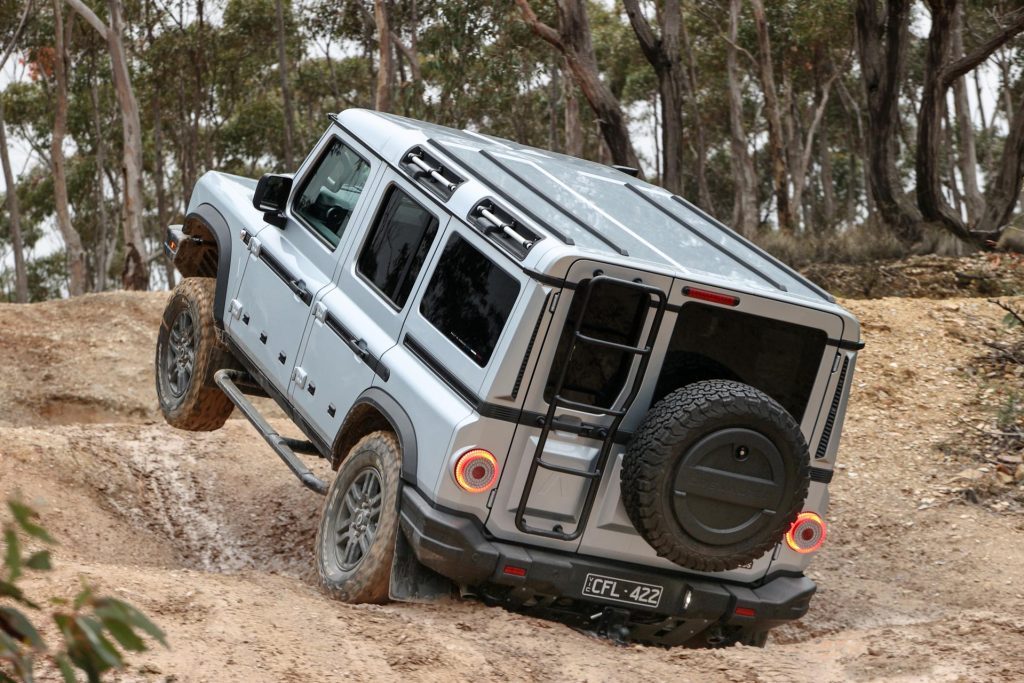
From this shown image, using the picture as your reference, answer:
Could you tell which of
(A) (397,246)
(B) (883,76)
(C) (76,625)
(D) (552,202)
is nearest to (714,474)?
(D) (552,202)

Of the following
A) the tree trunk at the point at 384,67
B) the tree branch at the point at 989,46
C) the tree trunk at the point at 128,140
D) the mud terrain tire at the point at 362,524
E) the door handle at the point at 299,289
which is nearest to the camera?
the mud terrain tire at the point at 362,524

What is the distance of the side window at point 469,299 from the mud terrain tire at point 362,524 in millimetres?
586

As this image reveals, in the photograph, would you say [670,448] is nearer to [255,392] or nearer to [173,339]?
[255,392]

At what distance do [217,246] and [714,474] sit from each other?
395 centimetres

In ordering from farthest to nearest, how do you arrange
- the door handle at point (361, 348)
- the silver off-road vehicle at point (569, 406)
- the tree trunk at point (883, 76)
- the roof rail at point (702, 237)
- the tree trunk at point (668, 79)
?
the tree trunk at point (668, 79) → the tree trunk at point (883, 76) → the door handle at point (361, 348) → the roof rail at point (702, 237) → the silver off-road vehicle at point (569, 406)

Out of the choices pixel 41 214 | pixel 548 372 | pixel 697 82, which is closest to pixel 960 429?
pixel 548 372

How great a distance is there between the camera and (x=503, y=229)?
195 inches

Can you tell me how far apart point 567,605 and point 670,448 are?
3.29 ft

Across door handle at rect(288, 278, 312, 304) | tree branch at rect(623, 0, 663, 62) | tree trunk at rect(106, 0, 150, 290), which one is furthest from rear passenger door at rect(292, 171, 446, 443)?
tree trunk at rect(106, 0, 150, 290)

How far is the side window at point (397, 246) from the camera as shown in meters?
5.52

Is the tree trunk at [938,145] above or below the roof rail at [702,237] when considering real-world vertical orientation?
above

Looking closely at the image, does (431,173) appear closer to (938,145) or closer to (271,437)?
(271,437)

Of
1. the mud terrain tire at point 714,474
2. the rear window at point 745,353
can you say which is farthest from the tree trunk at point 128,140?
the mud terrain tire at point 714,474

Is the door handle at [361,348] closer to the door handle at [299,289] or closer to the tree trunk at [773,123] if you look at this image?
the door handle at [299,289]
